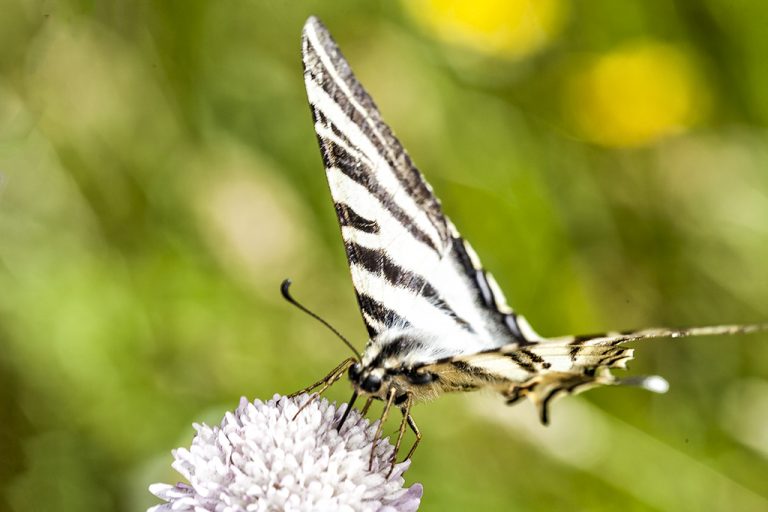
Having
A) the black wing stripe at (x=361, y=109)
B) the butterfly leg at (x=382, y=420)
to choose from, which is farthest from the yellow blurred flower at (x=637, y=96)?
A: the butterfly leg at (x=382, y=420)

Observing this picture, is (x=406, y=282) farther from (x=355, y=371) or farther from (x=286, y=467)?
(x=286, y=467)

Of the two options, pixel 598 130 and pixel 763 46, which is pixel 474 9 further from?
pixel 763 46

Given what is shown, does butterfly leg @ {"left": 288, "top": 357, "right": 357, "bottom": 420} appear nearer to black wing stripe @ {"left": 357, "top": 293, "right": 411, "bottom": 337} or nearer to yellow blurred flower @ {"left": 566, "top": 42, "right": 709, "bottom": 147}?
black wing stripe @ {"left": 357, "top": 293, "right": 411, "bottom": 337}

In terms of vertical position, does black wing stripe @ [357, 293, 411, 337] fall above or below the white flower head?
above

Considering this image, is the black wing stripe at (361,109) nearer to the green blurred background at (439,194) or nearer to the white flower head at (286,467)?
the white flower head at (286,467)

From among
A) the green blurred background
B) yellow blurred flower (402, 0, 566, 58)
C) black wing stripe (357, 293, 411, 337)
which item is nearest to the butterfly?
black wing stripe (357, 293, 411, 337)
